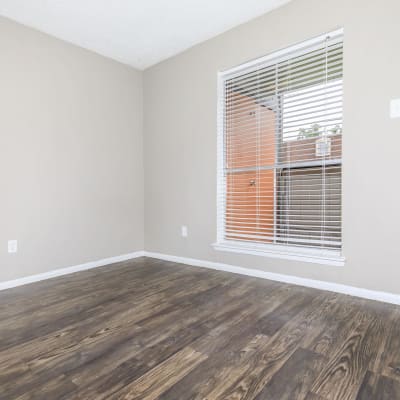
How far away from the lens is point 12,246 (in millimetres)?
2465

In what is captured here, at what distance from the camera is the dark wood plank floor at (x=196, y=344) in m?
1.14

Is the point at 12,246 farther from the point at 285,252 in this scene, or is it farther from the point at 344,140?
the point at 344,140

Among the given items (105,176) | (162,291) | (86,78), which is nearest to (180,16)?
(86,78)

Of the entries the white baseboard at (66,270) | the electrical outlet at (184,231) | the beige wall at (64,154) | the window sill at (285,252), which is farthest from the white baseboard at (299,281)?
the beige wall at (64,154)

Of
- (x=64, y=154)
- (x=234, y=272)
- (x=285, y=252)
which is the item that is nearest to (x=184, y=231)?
(x=234, y=272)

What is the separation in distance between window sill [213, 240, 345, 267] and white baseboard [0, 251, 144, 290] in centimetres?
118

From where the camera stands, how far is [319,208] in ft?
7.70

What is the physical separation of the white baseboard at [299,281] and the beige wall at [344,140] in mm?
44

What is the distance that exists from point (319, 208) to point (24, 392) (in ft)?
7.25

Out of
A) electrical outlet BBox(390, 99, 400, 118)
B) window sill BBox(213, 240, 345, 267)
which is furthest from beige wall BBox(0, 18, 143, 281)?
electrical outlet BBox(390, 99, 400, 118)

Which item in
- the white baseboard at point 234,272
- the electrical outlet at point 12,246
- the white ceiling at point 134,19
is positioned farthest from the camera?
the electrical outlet at point 12,246

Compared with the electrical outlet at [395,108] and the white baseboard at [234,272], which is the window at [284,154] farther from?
the electrical outlet at [395,108]

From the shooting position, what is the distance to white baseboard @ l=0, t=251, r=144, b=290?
2450mm

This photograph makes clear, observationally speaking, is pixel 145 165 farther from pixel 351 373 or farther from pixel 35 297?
pixel 351 373
